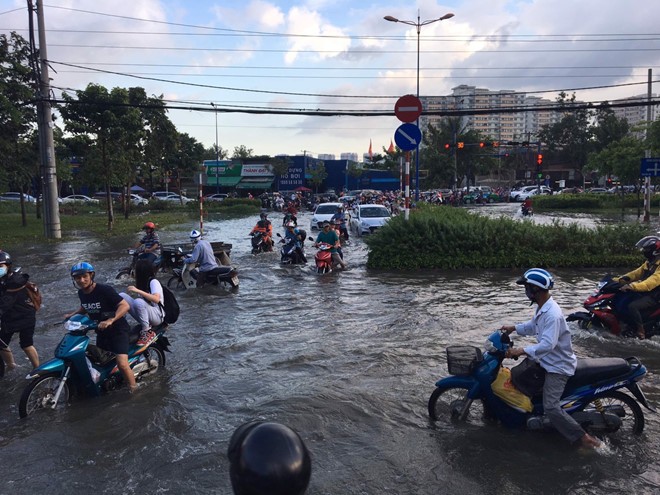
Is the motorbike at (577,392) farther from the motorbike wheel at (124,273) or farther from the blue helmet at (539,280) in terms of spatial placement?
the motorbike wheel at (124,273)

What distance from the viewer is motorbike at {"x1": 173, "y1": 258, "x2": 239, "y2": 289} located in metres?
11.6

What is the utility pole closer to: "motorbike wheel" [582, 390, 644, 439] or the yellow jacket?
the yellow jacket

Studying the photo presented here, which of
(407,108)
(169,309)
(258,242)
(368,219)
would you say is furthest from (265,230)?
(169,309)

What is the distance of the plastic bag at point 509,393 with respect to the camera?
466 centimetres

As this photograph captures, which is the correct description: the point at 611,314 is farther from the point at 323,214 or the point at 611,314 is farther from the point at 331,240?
the point at 323,214

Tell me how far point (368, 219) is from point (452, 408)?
17.0m

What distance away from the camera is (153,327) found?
633cm

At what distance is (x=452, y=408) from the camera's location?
5.11m

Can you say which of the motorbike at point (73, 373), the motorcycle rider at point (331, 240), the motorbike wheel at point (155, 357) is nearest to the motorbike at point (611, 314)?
the motorbike wheel at point (155, 357)

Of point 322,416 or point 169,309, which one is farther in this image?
point 169,309

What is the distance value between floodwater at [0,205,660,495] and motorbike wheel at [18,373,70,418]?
16 centimetres

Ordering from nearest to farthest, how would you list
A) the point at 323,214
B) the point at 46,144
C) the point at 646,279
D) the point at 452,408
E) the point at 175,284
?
the point at 452,408 → the point at 646,279 → the point at 175,284 → the point at 46,144 → the point at 323,214

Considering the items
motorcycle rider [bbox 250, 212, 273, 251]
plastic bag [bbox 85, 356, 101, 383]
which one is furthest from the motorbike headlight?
motorcycle rider [bbox 250, 212, 273, 251]

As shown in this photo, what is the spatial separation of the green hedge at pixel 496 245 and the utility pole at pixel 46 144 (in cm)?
1411
